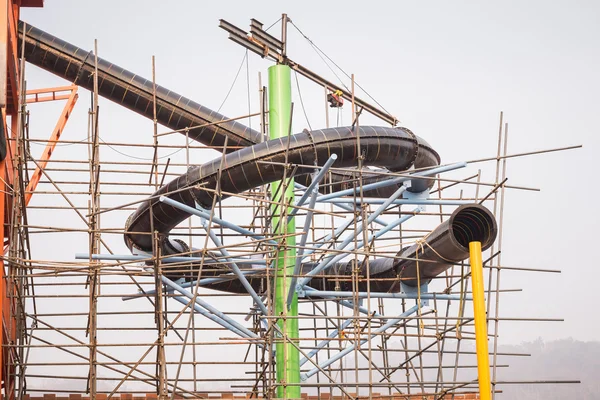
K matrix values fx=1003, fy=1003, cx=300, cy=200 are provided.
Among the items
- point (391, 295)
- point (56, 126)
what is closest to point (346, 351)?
point (391, 295)

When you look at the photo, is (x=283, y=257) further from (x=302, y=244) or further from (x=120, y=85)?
(x=120, y=85)

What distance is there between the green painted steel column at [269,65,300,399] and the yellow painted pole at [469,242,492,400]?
338cm

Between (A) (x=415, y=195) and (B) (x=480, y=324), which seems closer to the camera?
(B) (x=480, y=324)

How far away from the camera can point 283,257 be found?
19281 millimetres

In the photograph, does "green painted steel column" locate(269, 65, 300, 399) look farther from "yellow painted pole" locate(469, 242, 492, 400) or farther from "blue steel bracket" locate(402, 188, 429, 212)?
"yellow painted pole" locate(469, 242, 492, 400)

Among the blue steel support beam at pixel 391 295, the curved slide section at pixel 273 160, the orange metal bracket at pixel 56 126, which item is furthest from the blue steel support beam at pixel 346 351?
the orange metal bracket at pixel 56 126

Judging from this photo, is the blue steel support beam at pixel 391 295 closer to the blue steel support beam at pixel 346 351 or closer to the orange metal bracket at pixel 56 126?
the blue steel support beam at pixel 346 351

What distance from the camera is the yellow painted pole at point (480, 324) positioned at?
54.1 ft

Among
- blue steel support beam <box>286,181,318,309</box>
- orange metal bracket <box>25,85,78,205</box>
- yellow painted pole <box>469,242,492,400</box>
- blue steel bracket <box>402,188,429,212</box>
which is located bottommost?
yellow painted pole <box>469,242,492,400</box>

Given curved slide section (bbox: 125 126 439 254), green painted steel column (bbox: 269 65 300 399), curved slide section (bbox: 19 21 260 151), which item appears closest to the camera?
curved slide section (bbox: 125 126 439 254)

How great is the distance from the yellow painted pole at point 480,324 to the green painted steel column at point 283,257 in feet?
11.1

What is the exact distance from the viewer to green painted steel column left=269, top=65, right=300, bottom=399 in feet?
63.0

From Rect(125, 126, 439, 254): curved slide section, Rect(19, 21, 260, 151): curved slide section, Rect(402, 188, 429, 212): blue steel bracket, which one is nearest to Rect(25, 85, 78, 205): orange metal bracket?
Rect(19, 21, 260, 151): curved slide section

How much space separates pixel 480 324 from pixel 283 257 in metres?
4.18
